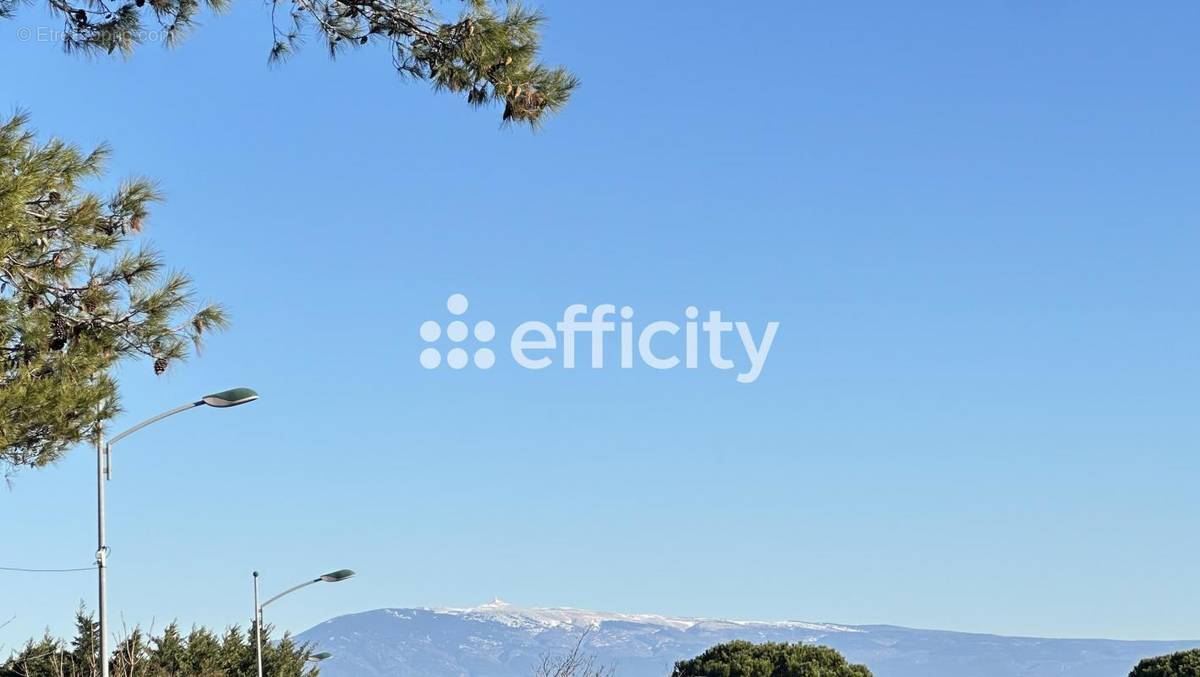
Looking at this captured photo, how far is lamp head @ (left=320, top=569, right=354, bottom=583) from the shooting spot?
40.2m

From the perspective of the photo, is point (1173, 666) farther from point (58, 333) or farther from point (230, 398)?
point (58, 333)

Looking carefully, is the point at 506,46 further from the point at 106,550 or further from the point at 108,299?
the point at 106,550

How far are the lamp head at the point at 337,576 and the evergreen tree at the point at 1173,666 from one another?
19392mm

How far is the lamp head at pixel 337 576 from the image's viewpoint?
40.2m

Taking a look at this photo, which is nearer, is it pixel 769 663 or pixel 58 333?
pixel 58 333

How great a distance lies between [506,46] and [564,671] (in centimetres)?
1658

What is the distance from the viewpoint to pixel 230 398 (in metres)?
19.7

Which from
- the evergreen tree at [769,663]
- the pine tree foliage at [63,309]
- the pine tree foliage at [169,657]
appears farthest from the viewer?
the evergreen tree at [769,663]

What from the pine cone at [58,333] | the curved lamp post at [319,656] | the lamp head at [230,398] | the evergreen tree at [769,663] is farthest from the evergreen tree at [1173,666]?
the pine cone at [58,333]

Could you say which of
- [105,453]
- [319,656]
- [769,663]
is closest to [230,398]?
[105,453]

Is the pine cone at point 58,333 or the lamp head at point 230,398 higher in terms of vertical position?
the pine cone at point 58,333

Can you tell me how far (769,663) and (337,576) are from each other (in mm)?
17340

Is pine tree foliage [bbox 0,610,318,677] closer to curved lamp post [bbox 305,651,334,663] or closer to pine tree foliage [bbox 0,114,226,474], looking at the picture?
curved lamp post [bbox 305,651,334,663]

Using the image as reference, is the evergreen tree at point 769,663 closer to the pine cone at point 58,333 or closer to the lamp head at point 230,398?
the lamp head at point 230,398
